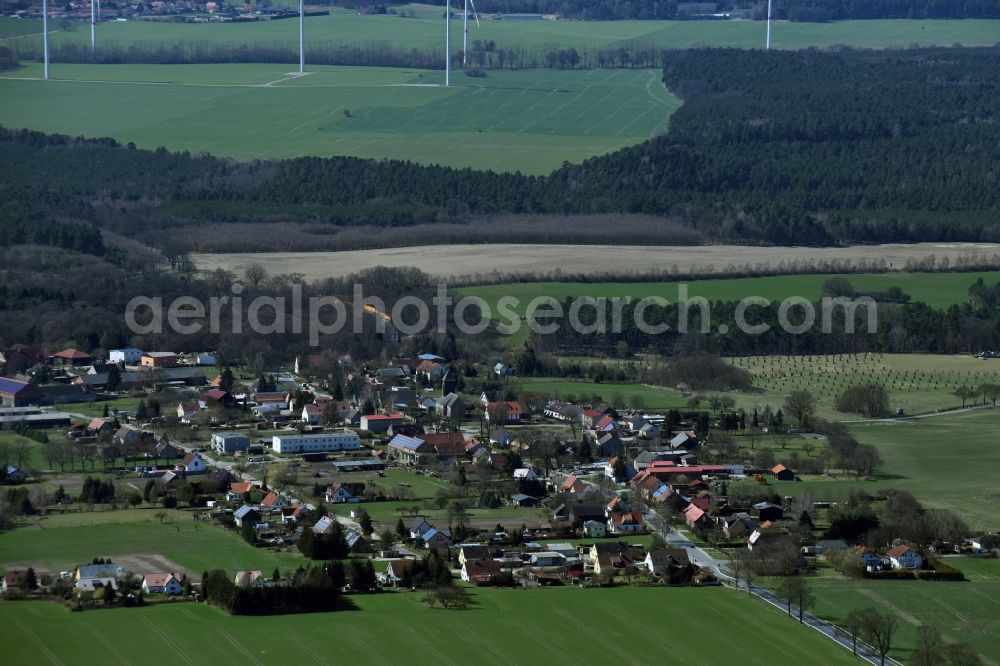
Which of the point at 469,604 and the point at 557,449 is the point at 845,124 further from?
the point at 469,604

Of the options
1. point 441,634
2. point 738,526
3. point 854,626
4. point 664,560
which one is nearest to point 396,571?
point 441,634

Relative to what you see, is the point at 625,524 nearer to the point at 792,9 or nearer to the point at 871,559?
the point at 871,559

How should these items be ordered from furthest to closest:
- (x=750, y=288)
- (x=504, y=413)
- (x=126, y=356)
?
(x=750, y=288)
(x=126, y=356)
(x=504, y=413)

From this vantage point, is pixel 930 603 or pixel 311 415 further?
pixel 311 415

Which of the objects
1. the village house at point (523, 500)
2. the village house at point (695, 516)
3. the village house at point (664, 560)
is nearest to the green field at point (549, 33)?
the village house at point (523, 500)

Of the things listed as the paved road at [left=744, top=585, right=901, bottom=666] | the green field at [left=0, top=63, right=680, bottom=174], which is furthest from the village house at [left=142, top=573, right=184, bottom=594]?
the green field at [left=0, top=63, right=680, bottom=174]

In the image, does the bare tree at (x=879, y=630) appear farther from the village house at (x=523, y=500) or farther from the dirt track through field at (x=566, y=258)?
the dirt track through field at (x=566, y=258)
